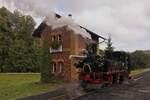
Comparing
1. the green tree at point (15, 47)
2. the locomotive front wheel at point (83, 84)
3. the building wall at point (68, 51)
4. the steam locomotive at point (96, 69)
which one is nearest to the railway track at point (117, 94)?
the steam locomotive at point (96, 69)

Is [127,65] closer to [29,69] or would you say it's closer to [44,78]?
[44,78]

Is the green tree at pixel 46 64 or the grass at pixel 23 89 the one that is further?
the green tree at pixel 46 64

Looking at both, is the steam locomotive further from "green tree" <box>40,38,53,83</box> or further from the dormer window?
the dormer window

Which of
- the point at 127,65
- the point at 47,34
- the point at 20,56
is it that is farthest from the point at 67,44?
the point at 20,56

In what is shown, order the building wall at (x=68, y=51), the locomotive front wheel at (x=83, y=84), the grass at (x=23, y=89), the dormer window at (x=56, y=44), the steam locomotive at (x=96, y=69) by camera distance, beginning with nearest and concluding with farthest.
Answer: the grass at (x=23, y=89) < the steam locomotive at (x=96, y=69) < the locomotive front wheel at (x=83, y=84) < the building wall at (x=68, y=51) < the dormer window at (x=56, y=44)

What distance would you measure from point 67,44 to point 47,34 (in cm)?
311

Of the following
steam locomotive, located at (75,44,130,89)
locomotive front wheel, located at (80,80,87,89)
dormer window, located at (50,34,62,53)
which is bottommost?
locomotive front wheel, located at (80,80,87,89)

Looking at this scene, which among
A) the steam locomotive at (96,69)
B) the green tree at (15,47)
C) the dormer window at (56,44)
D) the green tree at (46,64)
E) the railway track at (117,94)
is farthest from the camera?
the green tree at (15,47)

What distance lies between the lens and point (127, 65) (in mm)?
39781

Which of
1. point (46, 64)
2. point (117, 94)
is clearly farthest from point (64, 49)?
point (117, 94)

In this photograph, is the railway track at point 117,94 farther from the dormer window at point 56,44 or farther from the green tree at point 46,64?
the dormer window at point 56,44

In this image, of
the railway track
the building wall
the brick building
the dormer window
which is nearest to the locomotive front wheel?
the railway track

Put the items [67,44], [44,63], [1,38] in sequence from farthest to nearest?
[1,38], [67,44], [44,63]

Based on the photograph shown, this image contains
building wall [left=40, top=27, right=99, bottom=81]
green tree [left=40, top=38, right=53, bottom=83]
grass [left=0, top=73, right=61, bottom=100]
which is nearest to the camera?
grass [left=0, top=73, right=61, bottom=100]
